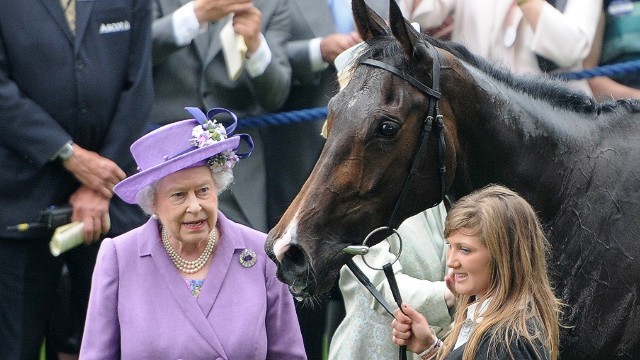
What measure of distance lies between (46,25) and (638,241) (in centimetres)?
292

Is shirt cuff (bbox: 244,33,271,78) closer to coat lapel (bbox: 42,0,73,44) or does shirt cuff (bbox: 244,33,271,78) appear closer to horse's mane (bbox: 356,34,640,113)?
coat lapel (bbox: 42,0,73,44)

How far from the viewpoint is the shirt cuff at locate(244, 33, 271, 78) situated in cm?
728

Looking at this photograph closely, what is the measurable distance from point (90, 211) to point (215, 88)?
1062 millimetres

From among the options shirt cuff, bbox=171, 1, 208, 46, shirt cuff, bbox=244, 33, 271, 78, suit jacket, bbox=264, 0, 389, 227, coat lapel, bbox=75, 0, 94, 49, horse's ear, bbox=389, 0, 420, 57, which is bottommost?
suit jacket, bbox=264, 0, 389, 227

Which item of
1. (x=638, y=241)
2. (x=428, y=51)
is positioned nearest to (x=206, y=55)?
(x=428, y=51)

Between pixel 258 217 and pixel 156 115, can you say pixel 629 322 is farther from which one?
pixel 156 115

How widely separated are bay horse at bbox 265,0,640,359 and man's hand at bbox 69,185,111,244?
1.66 meters

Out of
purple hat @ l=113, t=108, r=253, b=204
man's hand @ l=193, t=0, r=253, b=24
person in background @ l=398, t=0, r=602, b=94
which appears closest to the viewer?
purple hat @ l=113, t=108, r=253, b=204

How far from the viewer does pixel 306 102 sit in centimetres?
780

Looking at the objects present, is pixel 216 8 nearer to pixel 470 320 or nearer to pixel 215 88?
pixel 215 88

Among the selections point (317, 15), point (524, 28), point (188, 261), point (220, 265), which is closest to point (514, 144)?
point (220, 265)

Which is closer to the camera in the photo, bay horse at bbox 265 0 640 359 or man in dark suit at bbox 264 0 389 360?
bay horse at bbox 265 0 640 359

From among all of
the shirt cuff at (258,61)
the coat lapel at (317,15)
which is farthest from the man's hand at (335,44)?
the shirt cuff at (258,61)

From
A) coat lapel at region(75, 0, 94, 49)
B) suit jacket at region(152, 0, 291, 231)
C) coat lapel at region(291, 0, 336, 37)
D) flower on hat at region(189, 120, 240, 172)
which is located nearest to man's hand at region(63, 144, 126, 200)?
coat lapel at region(75, 0, 94, 49)
